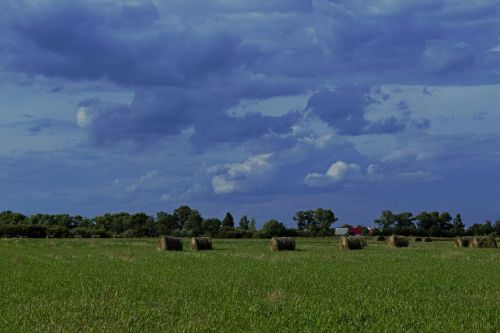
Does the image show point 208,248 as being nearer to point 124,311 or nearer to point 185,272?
point 185,272

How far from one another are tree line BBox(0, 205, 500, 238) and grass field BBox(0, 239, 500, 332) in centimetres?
7529

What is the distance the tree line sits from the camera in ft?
344

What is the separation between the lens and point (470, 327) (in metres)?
13.4

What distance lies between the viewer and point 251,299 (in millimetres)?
17031

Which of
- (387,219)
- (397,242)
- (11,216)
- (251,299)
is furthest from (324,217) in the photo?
(251,299)

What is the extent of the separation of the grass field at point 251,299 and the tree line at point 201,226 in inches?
2964

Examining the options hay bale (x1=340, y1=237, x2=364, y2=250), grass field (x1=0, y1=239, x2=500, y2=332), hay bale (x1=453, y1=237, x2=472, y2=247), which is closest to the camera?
grass field (x1=0, y1=239, x2=500, y2=332)

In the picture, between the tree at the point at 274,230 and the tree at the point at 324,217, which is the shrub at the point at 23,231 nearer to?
the tree at the point at 274,230

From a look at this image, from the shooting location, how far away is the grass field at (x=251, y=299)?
13352 mm

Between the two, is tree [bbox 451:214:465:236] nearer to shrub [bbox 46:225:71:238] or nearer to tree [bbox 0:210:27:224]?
shrub [bbox 46:225:71:238]

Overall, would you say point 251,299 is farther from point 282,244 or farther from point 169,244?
point 169,244

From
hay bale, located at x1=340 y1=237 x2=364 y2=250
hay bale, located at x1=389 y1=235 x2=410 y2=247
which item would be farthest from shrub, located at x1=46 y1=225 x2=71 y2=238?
hay bale, located at x1=340 y1=237 x2=364 y2=250

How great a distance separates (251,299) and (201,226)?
384 ft

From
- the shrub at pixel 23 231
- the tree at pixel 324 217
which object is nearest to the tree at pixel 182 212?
the tree at pixel 324 217
